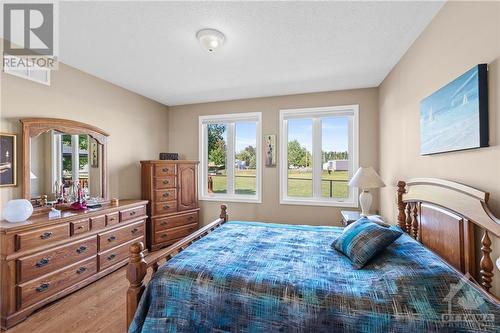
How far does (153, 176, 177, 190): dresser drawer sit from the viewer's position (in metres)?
3.60

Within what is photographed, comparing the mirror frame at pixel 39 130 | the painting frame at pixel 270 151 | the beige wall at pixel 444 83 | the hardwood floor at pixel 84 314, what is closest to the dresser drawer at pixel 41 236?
the mirror frame at pixel 39 130

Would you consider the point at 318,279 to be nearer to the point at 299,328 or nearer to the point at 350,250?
the point at 299,328

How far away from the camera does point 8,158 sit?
7.03 ft

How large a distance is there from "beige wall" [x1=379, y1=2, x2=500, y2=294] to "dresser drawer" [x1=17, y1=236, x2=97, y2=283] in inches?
130

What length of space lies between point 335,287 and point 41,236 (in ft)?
8.23

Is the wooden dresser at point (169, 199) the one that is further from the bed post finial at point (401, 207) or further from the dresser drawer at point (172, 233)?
the bed post finial at point (401, 207)

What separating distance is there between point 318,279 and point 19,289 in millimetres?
2420

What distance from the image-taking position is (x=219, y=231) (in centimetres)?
223

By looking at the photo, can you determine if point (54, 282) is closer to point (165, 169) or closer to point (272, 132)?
point (165, 169)

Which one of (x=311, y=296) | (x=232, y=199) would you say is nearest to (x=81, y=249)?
(x=232, y=199)

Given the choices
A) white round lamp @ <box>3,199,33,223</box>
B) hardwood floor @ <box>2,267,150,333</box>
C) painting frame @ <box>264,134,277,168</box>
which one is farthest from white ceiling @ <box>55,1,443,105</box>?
hardwood floor @ <box>2,267,150,333</box>

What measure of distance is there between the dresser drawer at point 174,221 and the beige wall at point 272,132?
26 cm

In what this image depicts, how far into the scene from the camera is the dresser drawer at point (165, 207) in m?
3.58

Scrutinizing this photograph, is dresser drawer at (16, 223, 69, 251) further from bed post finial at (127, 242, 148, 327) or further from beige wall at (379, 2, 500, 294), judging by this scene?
beige wall at (379, 2, 500, 294)
